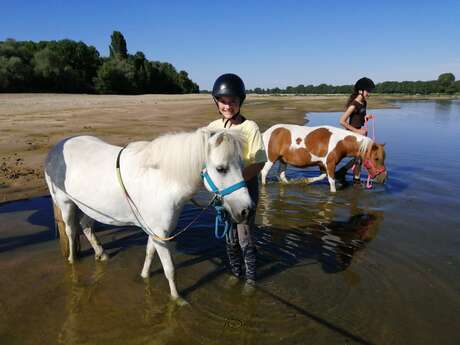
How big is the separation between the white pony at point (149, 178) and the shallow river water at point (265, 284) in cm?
42

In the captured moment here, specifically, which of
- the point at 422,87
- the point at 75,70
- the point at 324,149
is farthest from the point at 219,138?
the point at 422,87

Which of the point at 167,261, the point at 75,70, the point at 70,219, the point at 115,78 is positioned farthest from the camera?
the point at 115,78

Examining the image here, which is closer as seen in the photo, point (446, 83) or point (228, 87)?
point (228, 87)

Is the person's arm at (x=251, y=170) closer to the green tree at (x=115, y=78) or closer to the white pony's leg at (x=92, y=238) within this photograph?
the white pony's leg at (x=92, y=238)

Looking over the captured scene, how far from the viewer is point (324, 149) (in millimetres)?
6945

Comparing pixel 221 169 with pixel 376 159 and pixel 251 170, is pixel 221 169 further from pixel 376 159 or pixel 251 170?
pixel 376 159

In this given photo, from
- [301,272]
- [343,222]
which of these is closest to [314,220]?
[343,222]

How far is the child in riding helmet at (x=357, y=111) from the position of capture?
22.6ft

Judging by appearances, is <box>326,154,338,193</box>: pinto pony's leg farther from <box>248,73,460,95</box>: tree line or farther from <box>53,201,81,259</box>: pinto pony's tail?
<box>248,73,460,95</box>: tree line

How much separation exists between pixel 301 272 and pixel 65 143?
3167 millimetres

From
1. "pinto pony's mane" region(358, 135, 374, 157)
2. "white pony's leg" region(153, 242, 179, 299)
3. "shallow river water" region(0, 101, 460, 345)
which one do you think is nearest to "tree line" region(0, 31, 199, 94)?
"shallow river water" region(0, 101, 460, 345)

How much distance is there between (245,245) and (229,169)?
3.85 ft

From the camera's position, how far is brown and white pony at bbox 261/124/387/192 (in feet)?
22.5

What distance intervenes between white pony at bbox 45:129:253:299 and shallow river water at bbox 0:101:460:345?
416 millimetres
